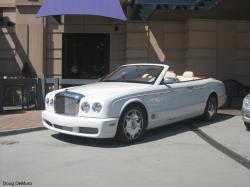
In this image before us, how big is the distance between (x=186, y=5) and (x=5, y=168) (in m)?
8.87

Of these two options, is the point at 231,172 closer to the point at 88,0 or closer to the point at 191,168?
the point at 191,168

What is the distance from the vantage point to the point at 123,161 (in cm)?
783

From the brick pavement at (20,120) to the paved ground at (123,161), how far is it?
24.0 inches

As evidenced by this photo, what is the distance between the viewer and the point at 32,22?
17.4 meters

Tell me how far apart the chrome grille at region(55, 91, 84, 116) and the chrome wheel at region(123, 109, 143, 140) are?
934mm

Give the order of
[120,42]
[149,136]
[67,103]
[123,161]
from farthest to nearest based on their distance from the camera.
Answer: [120,42] → [149,136] → [67,103] → [123,161]

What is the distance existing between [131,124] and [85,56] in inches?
358

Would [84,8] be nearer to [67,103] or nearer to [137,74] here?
[137,74]

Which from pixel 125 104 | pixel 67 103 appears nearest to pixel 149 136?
pixel 125 104

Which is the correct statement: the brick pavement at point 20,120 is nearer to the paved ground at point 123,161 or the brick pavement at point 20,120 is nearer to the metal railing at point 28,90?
the metal railing at point 28,90

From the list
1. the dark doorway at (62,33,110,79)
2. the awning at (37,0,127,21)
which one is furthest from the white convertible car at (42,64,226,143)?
the dark doorway at (62,33,110,79)

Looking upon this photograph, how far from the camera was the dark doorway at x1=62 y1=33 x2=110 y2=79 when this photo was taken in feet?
58.5

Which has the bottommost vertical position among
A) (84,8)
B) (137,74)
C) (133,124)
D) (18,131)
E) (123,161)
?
(123,161)

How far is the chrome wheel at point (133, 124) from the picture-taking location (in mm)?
9183
